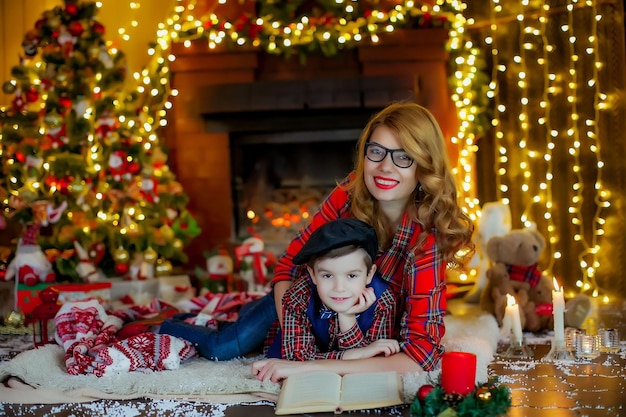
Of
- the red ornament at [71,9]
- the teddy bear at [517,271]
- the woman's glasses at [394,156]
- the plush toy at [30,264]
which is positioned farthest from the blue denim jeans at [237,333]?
the red ornament at [71,9]

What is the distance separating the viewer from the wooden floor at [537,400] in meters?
1.91

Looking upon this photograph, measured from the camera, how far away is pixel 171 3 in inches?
183

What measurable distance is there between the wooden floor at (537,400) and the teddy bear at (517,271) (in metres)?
0.69

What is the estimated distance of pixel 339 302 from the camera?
2.07 m

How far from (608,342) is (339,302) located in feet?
3.47

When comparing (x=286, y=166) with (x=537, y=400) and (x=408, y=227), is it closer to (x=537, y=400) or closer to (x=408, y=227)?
(x=408, y=227)

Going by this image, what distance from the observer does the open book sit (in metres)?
1.88

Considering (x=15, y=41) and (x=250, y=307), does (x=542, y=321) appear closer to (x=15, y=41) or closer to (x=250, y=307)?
(x=250, y=307)

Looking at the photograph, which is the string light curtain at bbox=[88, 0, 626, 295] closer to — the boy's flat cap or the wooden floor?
the wooden floor

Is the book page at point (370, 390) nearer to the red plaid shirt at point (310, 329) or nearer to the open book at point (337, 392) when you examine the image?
the open book at point (337, 392)

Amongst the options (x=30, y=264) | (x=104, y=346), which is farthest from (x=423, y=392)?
(x=30, y=264)

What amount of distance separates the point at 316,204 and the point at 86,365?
266 centimetres

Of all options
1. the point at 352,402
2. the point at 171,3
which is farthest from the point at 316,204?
the point at 352,402

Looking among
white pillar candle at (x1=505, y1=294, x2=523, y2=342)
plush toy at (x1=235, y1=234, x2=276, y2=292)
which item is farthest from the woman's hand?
plush toy at (x1=235, y1=234, x2=276, y2=292)
